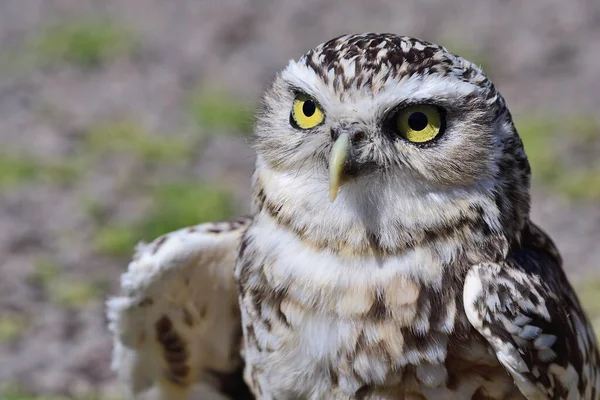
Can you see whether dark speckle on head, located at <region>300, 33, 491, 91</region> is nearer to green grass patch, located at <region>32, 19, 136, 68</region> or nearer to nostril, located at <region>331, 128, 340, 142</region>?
nostril, located at <region>331, 128, 340, 142</region>

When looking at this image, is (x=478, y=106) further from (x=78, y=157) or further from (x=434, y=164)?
(x=78, y=157)

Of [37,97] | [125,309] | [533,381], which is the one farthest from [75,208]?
[533,381]

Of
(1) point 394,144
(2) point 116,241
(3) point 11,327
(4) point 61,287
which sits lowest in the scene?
(3) point 11,327

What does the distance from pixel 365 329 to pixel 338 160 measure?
2.02 ft

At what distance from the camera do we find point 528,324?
321 cm

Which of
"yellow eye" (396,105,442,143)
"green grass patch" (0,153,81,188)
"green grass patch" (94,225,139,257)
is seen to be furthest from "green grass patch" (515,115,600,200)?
"yellow eye" (396,105,442,143)

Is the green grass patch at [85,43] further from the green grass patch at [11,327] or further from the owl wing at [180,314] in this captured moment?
the owl wing at [180,314]

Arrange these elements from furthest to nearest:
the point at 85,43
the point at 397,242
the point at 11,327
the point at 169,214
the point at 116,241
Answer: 1. the point at 85,43
2. the point at 169,214
3. the point at 116,241
4. the point at 11,327
5. the point at 397,242

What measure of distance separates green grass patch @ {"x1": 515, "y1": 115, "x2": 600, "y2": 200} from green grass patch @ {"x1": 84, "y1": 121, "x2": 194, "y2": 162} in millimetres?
2569

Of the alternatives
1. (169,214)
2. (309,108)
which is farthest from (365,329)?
(169,214)

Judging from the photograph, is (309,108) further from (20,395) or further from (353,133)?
(20,395)

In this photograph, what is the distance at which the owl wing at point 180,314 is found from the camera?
Result: 3.96 metres

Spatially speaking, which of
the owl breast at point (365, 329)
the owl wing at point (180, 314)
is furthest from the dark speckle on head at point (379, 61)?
the owl wing at point (180, 314)

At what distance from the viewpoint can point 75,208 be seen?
22.5ft
